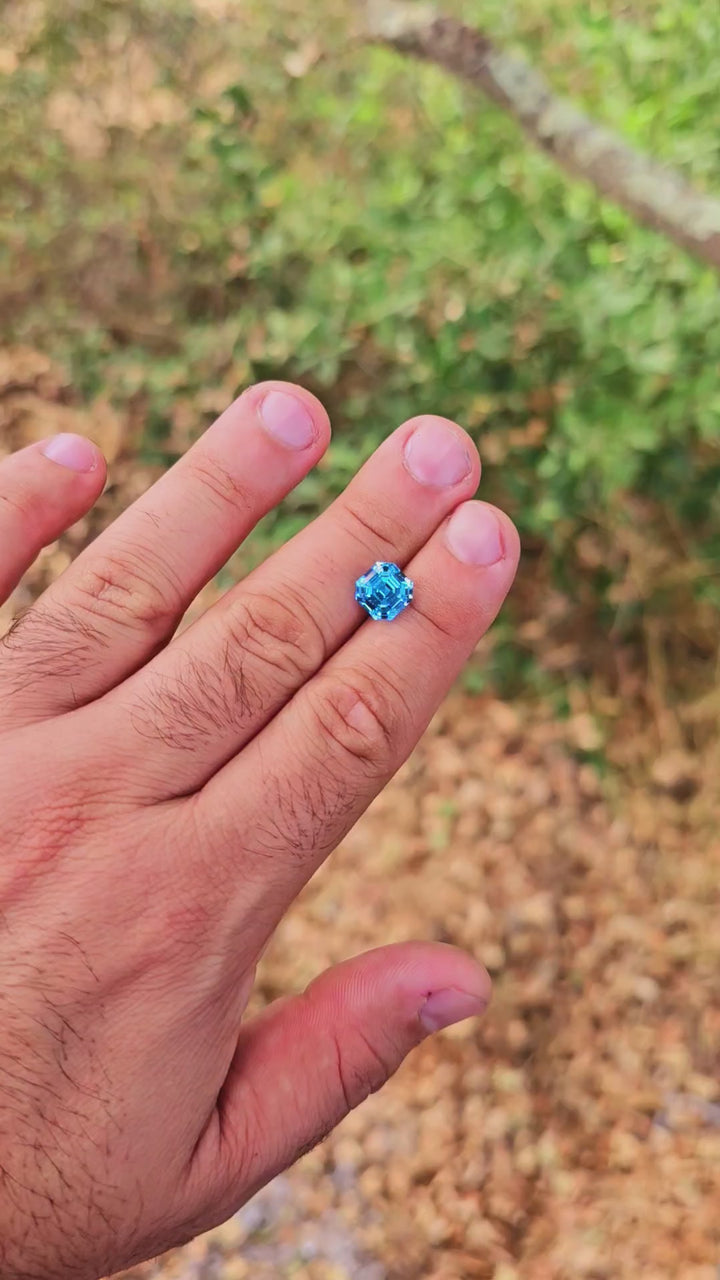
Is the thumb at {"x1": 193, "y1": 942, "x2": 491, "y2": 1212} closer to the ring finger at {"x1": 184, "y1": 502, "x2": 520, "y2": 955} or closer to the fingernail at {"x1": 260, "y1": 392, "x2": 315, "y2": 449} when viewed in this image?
the ring finger at {"x1": 184, "y1": 502, "x2": 520, "y2": 955}

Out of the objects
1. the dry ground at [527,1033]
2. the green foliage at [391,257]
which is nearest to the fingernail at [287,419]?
the green foliage at [391,257]

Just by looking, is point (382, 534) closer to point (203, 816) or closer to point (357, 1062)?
point (203, 816)

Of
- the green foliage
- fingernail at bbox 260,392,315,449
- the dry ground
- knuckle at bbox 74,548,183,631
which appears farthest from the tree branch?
the dry ground

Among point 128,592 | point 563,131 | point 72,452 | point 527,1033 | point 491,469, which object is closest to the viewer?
point 128,592

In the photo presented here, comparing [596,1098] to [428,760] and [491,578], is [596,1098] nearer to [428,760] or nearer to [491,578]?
[428,760]

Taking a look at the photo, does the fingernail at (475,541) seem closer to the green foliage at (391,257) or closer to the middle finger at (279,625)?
the middle finger at (279,625)

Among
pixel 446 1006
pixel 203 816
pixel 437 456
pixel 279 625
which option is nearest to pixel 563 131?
pixel 437 456
